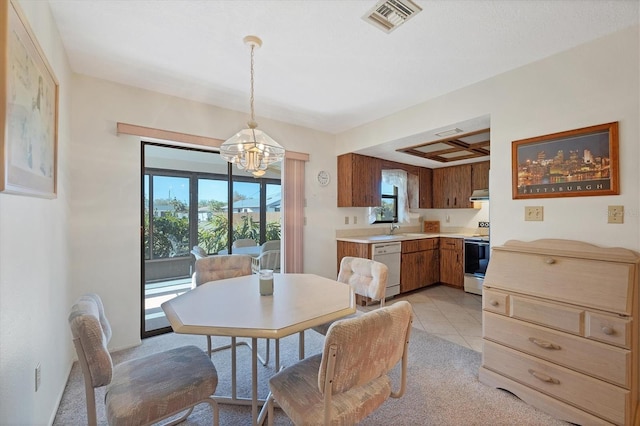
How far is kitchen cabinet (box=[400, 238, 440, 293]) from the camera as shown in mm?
4254

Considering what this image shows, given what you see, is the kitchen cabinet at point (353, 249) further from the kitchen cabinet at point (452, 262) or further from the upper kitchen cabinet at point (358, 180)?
the kitchen cabinet at point (452, 262)

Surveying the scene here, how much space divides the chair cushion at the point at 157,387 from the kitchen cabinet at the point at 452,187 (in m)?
4.93

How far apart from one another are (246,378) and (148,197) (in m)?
2.22

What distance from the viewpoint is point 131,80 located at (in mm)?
2510

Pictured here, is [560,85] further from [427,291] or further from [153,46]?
[427,291]

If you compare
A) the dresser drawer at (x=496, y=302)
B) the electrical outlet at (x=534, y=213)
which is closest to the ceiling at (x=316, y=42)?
the electrical outlet at (x=534, y=213)

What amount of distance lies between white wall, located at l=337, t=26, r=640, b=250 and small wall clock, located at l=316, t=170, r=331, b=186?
1.84 meters

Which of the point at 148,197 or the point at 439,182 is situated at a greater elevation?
the point at 439,182

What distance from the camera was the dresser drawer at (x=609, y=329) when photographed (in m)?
1.51

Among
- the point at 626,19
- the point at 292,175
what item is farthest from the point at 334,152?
the point at 626,19

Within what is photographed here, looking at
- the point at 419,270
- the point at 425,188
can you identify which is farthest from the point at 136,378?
the point at 425,188

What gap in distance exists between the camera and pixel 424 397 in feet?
6.27

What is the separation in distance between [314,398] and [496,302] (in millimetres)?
1607

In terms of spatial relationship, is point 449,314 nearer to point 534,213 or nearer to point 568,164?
point 534,213
